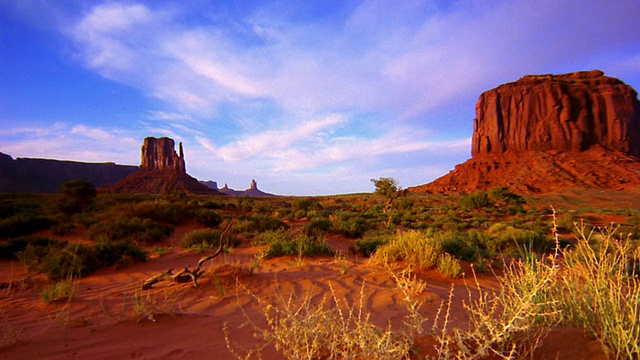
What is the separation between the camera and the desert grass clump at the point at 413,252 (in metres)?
Result: 6.38

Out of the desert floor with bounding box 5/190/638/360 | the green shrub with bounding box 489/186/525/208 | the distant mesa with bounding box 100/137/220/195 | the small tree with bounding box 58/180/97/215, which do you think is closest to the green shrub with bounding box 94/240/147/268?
the desert floor with bounding box 5/190/638/360

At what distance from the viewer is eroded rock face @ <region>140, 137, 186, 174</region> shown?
88062 mm

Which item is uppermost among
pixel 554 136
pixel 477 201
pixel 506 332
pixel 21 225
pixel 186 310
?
pixel 554 136

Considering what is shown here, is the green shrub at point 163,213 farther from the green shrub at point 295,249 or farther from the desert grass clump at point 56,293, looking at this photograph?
the desert grass clump at point 56,293

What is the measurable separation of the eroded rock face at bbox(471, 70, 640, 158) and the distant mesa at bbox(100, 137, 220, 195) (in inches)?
2753

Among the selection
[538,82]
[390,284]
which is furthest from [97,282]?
[538,82]

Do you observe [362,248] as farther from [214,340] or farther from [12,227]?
[12,227]

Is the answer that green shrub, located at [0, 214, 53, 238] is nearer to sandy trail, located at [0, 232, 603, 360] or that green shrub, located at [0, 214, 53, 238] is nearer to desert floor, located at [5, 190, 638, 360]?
desert floor, located at [5, 190, 638, 360]

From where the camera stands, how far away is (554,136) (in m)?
60.5

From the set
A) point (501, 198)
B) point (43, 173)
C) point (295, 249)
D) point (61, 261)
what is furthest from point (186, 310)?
point (43, 173)

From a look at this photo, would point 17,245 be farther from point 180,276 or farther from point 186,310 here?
point 186,310

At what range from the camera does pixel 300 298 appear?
15.5ft

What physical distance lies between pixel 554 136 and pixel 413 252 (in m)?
71.3

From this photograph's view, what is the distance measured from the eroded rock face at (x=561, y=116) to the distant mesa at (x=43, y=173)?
95.6 meters
